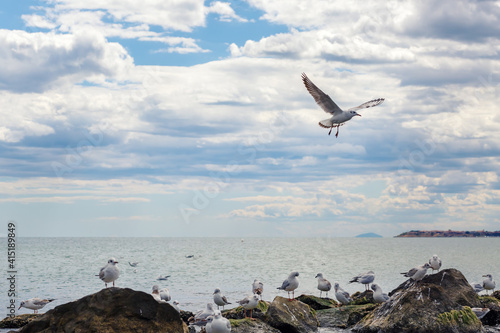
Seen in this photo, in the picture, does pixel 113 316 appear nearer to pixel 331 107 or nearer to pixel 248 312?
pixel 248 312

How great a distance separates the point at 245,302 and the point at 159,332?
245 inches

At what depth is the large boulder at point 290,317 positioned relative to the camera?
16875 mm

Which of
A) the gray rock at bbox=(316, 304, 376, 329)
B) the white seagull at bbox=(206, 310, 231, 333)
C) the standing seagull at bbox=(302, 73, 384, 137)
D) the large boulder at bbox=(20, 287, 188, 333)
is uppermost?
the standing seagull at bbox=(302, 73, 384, 137)

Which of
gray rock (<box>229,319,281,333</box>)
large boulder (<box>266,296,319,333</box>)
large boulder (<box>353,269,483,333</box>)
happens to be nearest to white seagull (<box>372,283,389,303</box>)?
large boulder (<box>353,269,483,333</box>)

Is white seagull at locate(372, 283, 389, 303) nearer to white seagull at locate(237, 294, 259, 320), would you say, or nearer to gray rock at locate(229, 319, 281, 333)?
white seagull at locate(237, 294, 259, 320)

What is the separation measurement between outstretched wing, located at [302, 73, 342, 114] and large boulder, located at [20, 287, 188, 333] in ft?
31.1

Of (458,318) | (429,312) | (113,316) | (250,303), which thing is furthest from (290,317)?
(113,316)

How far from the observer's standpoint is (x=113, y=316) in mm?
12258

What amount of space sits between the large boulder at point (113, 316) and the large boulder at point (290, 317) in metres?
4.95

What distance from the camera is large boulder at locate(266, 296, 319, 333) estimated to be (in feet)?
55.4

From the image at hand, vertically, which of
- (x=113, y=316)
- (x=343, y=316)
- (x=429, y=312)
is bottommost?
(x=343, y=316)

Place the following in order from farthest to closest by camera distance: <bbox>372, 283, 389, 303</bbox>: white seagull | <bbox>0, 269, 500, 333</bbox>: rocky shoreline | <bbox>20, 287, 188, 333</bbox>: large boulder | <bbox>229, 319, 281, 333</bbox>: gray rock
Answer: <bbox>372, 283, 389, 303</bbox>: white seagull → <bbox>229, 319, 281, 333</bbox>: gray rock → <bbox>0, 269, 500, 333</bbox>: rocky shoreline → <bbox>20, 287, 188, 333</bbox>: large boulder

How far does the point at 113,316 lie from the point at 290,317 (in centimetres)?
666

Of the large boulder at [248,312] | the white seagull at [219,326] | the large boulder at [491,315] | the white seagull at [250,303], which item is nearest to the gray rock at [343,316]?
the large boulder at [248,312]
